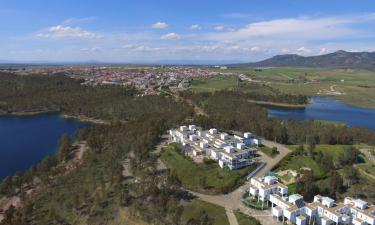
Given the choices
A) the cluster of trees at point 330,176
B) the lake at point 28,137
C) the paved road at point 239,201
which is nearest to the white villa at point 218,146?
the paved road at point 239,201

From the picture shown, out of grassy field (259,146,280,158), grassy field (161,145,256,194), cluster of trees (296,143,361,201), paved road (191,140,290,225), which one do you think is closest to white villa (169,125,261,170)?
grassy field (161,145,256,194)

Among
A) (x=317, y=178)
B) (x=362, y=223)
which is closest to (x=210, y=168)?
(x=317, y=178)

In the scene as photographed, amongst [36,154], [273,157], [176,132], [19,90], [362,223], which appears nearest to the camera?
[362,223]

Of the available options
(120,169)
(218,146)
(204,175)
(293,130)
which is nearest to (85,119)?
(120,169)

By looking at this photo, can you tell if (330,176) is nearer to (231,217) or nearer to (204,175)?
(204,175)

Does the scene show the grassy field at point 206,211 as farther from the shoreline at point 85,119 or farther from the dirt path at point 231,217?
the shoreline at point 85,119

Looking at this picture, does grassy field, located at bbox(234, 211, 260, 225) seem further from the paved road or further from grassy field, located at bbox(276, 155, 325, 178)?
grassy field, located at bbox(276, 155, 325, 178)

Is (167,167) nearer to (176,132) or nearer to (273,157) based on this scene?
→ (176,132)
